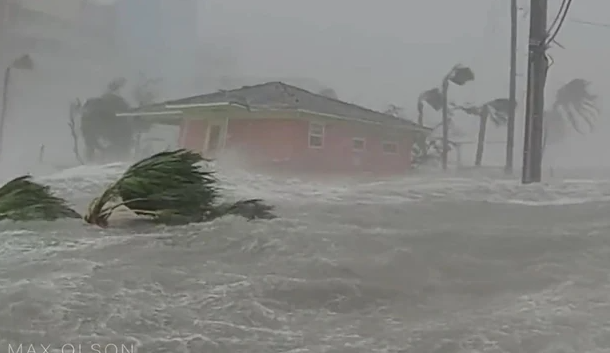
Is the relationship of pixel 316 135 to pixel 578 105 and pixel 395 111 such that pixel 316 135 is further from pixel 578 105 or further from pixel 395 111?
pixel 578 105

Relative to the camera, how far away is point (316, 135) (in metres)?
1.28

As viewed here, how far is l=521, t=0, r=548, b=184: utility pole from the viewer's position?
1.24 metres

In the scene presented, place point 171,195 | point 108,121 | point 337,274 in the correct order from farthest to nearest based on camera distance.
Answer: point 108,121
point 171,195
point 337,274

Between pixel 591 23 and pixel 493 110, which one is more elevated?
pixel 591 23

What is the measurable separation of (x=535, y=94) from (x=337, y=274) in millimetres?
565

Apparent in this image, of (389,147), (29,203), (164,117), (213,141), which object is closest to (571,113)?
(389,147)

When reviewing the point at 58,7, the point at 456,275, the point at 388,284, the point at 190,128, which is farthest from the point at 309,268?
the point at 58,7

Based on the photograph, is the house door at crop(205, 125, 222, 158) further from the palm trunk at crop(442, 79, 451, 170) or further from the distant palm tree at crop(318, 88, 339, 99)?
the palm trunk at crop(442, 79, 451, 170)

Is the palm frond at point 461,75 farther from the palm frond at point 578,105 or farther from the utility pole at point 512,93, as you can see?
the palm frond at point 578,105

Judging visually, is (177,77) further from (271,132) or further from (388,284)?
(388,284)

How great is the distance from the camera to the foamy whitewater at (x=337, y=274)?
1.03 meters

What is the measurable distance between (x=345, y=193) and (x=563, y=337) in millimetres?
484

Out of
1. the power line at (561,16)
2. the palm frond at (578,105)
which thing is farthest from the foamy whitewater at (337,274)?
the power line at (561,16)

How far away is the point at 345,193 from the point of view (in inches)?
49.1
